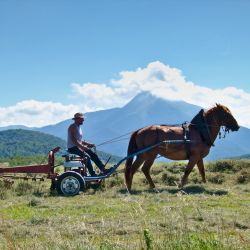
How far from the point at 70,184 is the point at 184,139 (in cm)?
371

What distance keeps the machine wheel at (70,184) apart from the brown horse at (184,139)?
5.65ft

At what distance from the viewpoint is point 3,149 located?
156375mm

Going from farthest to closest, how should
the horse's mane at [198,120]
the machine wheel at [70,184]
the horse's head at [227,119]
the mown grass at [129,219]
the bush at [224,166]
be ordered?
the bush at [224,166]
the horse's head at [227,119]
the horse's mane at [198,120]
the machine wheel at [70,184]
the mown grass at [129,219]

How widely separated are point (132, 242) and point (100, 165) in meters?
6.45

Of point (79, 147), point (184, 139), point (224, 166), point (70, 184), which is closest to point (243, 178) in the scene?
point (224, 166)

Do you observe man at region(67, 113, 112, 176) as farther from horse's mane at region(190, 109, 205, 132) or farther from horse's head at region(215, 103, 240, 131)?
horse's head at region(215, 103, 240, 131)

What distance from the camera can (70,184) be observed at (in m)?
9.45

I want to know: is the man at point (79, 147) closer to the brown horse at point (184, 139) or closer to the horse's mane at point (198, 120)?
the brown horse at point (184, 139)

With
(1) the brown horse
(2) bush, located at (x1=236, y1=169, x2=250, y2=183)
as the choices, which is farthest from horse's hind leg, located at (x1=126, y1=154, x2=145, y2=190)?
(2) bush, located at (x1=236, y1=169, x2=250, y2=183)

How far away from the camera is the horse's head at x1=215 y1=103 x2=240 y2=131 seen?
36.4 feet

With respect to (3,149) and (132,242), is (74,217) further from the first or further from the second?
(3,149)

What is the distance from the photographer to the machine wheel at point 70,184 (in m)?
9.41

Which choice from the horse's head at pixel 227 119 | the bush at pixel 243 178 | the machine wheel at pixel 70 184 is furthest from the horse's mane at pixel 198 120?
the machine wheel at pixel 70 184

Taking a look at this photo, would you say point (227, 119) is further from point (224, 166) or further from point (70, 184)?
point (70, 184)
